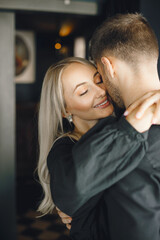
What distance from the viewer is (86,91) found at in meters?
1.48

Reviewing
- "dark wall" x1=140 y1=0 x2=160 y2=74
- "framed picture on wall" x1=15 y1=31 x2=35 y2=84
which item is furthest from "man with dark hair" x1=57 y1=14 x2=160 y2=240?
"framed picture on wall" x1=15 y1=31 x2=35 y2=84

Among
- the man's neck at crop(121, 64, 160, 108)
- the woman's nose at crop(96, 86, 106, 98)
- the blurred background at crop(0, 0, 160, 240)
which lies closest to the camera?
the man's neck at crop(121, 64, 160, 108)

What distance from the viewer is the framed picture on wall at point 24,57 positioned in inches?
261

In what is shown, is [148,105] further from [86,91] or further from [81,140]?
[86,91]

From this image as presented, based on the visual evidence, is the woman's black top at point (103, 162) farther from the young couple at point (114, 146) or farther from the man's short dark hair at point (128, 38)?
the man's short dark hair at point (128, 38)

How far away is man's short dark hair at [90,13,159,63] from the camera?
1185mm

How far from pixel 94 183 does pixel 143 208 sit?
199 mm

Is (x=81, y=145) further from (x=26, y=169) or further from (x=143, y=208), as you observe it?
(x=26, y=169)

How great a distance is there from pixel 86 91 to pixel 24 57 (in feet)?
18.5

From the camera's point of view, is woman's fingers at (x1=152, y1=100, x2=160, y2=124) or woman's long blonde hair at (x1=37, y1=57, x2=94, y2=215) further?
woman's long blonde hair at (x1=37, y1=57, x2=94, y2=215)

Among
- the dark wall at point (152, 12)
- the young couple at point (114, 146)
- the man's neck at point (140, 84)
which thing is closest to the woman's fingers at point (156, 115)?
the young couple at point (114, 146)

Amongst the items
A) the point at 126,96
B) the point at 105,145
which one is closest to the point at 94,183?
the point at 105,145

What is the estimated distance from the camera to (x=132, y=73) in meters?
1.19

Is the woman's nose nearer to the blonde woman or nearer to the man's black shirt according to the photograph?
the blonde woman
